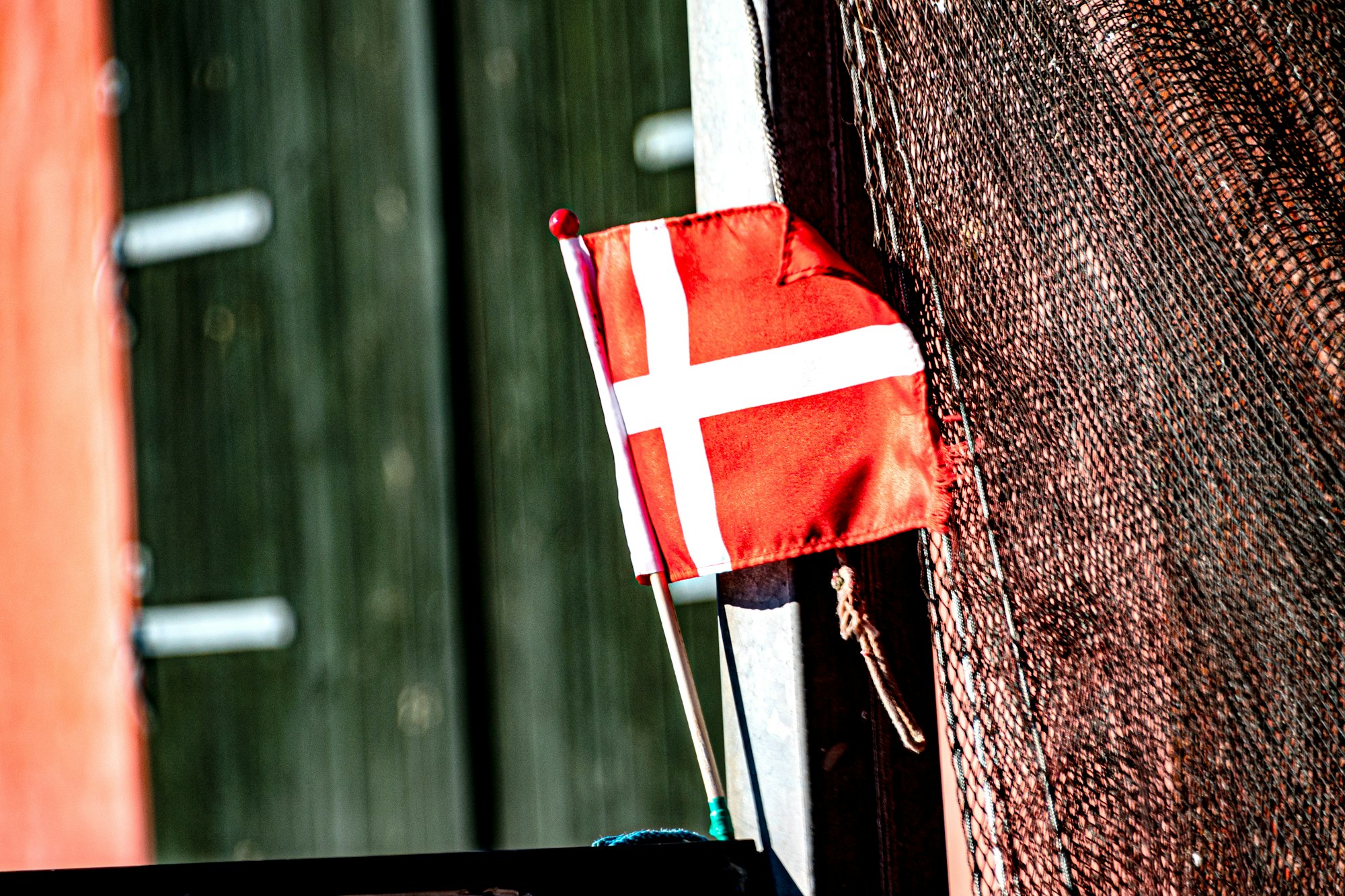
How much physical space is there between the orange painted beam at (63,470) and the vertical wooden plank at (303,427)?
0.10 meters

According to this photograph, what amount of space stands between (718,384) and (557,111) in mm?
914

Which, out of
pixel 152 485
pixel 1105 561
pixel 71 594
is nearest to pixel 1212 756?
pixel 1105 561

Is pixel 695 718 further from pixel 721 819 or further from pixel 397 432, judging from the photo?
pixel 397 432

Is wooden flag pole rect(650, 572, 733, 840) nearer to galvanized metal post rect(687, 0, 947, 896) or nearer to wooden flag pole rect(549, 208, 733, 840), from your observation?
wooden flag pole rect(549, 208, 733, 840)

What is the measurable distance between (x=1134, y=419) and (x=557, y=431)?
1183 millimetres

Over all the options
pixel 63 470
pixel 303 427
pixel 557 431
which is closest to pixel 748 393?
pixel 557 431

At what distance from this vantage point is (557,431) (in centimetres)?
217

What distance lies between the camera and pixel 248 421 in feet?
7.93

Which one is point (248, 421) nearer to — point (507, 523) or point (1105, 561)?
point (507, 523)

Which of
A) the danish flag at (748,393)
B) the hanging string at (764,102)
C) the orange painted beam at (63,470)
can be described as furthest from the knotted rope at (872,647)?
the orange painted beam at (63,470)

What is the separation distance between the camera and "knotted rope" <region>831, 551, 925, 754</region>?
161 cm

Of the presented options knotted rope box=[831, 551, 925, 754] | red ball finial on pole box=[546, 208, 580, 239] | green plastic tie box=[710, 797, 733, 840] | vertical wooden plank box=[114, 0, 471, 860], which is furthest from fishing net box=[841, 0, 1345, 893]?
vertical wooden plank box=[114, 0, 471, 860]

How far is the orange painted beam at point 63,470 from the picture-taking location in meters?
2.48

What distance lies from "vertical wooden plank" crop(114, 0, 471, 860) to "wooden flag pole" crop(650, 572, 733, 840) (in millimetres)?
707
